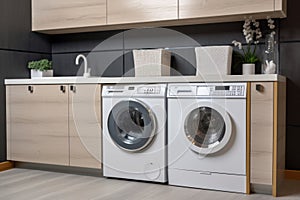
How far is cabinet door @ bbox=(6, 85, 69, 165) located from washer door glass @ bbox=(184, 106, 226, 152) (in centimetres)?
115

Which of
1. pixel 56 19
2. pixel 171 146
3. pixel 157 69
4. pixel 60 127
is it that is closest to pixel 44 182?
pixel 60 127

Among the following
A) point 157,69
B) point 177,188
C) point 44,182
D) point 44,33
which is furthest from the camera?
point 44,33

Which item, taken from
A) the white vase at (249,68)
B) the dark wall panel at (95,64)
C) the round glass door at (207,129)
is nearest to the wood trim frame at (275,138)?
the round glass door at (207,129)

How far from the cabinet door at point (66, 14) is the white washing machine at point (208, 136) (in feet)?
3.84

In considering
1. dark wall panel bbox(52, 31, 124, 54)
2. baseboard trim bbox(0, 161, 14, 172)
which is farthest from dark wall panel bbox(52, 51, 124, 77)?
baseboard trim bbox(0, 161, 14, 172)

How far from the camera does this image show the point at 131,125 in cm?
331

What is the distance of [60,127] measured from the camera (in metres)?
3.57

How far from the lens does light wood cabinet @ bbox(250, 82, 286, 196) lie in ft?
9.21

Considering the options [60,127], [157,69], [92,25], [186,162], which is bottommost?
[186,162]

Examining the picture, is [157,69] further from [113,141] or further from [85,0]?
[85,0]

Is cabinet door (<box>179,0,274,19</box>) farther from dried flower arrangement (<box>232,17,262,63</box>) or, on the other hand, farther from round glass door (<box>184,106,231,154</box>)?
round glass door (<box>184,106,231,154</box>)

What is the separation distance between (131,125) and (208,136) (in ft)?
2.18

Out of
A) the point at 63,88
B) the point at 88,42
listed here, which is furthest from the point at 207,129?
the point at 88,42

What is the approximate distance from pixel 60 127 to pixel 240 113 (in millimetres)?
1614
